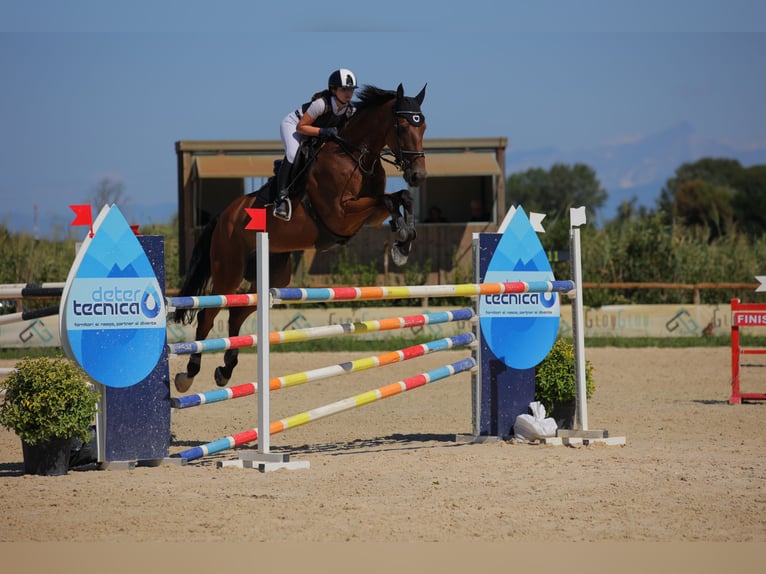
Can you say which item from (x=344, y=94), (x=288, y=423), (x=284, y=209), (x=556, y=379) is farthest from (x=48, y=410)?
Answer: (x=556, y=379)

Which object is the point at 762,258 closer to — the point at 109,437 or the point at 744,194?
the point at 109,437

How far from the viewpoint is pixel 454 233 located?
17.1 m

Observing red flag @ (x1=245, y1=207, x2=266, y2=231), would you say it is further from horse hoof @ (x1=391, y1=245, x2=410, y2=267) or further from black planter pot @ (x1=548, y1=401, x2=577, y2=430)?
black planter pot @ (x1=548, y1=401, x2=577, y2=430)

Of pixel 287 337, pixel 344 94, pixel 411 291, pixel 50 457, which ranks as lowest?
pixel 50 457

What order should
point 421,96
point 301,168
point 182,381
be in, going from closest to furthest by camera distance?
point 421,96
point 301,168
point 182,381

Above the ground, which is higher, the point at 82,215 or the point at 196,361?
the point at 82,215

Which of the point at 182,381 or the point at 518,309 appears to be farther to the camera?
the point at 182,381

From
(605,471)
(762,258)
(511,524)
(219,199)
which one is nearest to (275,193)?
(605,471)

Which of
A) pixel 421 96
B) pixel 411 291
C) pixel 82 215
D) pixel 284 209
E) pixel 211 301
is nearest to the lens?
pixel 82 215

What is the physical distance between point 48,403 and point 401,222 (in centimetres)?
221

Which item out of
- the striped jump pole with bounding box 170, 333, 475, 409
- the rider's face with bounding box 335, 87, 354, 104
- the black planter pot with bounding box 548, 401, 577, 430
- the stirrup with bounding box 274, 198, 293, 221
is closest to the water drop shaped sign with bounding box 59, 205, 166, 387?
the striped jump pole with bounding box 170, 333, 475, 409

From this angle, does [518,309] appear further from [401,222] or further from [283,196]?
[283,196]

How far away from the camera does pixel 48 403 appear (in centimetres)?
478

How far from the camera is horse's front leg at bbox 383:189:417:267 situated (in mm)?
5863
